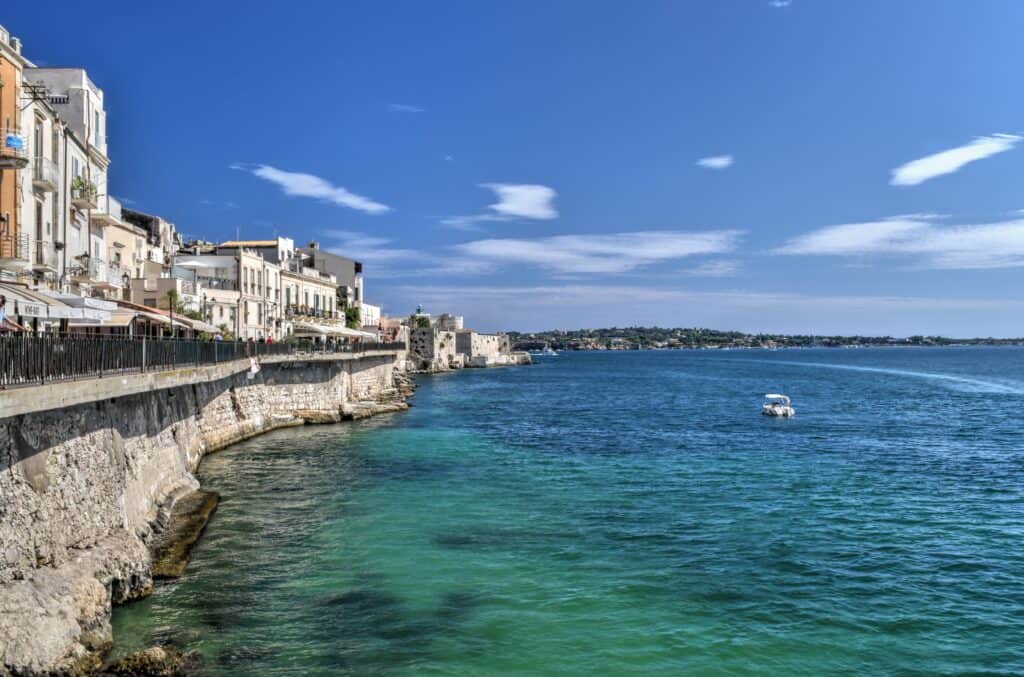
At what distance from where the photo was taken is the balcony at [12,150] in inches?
746

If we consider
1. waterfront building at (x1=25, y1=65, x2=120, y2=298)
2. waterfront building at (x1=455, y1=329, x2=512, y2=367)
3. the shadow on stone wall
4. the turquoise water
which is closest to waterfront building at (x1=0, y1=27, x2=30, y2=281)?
waterfront building at (x1=25, y1=65, x2=120, y2=298)

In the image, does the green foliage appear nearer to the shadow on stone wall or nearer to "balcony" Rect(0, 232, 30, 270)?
the shadow on stone wall

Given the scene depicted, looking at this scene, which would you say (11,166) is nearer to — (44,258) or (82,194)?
(44,258)

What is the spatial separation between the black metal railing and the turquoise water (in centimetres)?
441

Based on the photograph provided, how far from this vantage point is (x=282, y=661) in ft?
39.2

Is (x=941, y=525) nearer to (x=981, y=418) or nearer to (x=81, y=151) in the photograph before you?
(x=81, y=151)

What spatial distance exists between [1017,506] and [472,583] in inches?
735

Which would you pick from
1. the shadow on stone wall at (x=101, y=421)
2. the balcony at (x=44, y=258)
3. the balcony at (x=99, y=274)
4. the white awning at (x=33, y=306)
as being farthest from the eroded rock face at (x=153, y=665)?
the balcony at (x=99, y=274)

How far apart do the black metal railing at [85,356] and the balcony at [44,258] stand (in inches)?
178

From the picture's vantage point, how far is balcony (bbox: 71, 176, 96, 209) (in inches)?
1039

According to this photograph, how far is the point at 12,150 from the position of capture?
19.2 meters

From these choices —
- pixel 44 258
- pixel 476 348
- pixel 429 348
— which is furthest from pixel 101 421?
pixel 476 348

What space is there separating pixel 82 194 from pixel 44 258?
5393 mm

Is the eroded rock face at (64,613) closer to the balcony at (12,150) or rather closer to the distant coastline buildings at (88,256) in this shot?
the distant coastline buildings at (88,256)
